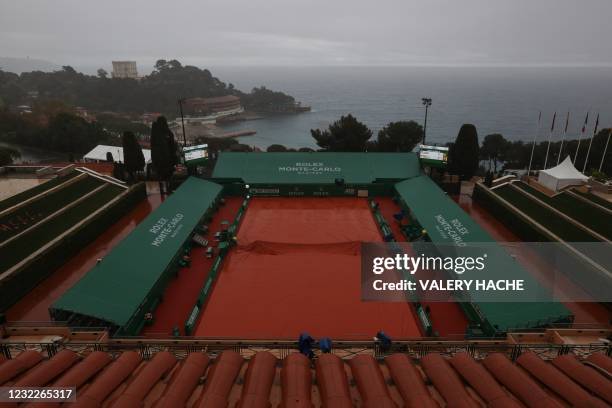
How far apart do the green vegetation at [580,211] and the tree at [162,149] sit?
2961 centimetres

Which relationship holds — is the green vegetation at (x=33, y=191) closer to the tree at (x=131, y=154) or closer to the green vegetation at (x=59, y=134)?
the tree at (x=131, y=154)

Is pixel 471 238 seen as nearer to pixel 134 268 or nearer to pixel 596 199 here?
pixel 596 199

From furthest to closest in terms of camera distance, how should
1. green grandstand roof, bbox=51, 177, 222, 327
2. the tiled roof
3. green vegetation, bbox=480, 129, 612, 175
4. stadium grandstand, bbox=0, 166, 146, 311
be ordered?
1. green vegetation, bbox=480, 129, 612, 175
2. stadium grandstand, bbox=0, 166, 146, 311
3. green grandstand roof, bbox=51, 177, 222, 327
4. the tiled roof

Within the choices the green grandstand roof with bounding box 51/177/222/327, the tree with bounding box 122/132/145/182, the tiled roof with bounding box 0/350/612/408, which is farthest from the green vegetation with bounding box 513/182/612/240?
the tree with bounding box 122/132/145/182

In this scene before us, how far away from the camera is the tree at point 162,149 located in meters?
30.8

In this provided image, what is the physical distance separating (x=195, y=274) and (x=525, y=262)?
62.1 ft

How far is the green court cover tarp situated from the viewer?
46.5 ft

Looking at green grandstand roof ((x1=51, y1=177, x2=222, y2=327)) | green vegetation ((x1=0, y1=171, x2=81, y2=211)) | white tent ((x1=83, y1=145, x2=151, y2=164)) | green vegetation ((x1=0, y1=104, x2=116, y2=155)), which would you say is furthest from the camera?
green vegetation ((x1=0, y1=104, x2=116, y2=155))

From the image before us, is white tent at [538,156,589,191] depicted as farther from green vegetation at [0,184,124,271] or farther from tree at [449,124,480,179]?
green vegetation at [0,184,124,271]

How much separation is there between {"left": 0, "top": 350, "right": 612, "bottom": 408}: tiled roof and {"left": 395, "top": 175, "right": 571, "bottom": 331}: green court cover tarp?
5.00 m

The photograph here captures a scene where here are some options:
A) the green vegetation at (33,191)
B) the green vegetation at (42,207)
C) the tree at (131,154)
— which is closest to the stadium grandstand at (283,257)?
the green vegetation at (42,207)

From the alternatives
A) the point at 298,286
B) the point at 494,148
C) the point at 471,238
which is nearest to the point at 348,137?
the point at 471,238

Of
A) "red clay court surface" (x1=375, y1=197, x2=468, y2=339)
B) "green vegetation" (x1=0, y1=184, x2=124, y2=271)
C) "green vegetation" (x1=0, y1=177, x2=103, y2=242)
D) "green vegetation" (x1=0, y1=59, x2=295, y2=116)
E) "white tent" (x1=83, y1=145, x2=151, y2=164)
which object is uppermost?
"green vegetation" (x1=0, y1=59, x2=295, y2=116)

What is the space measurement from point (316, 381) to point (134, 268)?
12077mm
